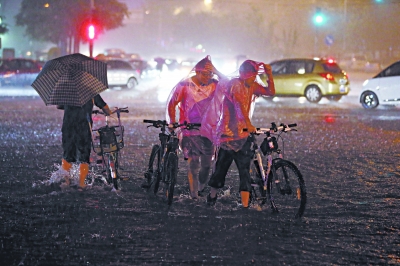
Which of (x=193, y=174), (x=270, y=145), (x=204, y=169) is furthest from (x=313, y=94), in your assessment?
(x=270, y=145)

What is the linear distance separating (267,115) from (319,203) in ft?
40.2

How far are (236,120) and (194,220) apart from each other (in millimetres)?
1168

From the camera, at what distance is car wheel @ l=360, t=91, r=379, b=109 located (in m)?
23.1

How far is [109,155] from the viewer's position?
29.5 ft

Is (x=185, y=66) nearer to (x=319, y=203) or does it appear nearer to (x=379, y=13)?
(x=379, y=13)

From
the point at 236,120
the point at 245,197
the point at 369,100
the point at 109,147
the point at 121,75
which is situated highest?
the point at 121,75

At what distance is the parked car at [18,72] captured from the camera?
34.7 m

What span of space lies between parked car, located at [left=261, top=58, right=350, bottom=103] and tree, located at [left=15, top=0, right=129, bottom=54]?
26.5 meters

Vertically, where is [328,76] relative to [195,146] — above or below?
above

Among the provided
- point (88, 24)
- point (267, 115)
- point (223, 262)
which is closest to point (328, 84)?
point (267, 115)

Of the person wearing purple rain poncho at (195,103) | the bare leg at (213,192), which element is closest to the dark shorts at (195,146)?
the person wearing purple rain poncho at (195,103)

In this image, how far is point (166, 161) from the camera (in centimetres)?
834

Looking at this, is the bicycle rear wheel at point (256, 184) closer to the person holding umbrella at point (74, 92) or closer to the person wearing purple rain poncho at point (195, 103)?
the person wearing purple rain poncho at point (195, 103)

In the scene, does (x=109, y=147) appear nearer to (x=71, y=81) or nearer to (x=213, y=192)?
(x=71, y=81)
